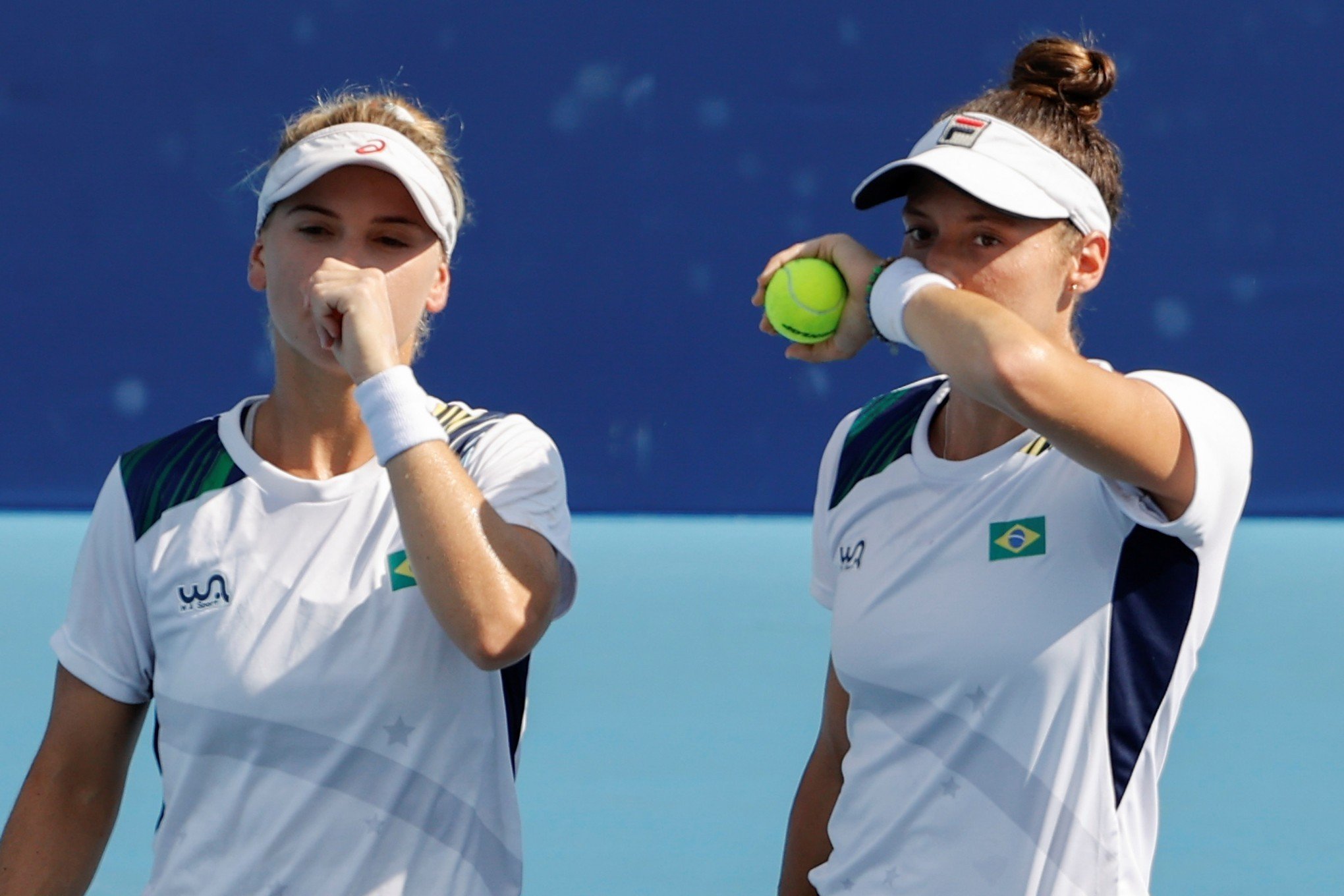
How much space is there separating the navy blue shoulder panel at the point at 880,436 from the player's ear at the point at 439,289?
1.90ft

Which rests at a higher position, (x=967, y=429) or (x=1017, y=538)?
(x=967, y=429)

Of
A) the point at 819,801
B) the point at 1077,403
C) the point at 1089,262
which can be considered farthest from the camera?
the point at 819,801

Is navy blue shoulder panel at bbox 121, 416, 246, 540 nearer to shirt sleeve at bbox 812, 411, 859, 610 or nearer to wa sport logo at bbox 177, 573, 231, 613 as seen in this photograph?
wa sport logo at bbox 177, 573, 231, 613

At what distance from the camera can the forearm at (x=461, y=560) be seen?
5.98ft

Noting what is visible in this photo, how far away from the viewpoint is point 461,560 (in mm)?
1831

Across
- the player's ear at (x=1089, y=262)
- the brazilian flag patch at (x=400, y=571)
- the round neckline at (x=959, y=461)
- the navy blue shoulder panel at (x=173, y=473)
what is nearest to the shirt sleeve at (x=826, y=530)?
the round neckline at (x=959, y=461)

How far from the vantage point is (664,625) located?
5.82 meters

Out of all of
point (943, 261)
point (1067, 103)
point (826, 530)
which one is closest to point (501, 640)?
point (826, 530)

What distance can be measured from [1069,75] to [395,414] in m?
0.97

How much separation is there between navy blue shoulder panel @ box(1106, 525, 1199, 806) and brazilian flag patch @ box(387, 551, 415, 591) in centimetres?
79

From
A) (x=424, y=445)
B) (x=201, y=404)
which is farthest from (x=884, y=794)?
(x=201, y=404)

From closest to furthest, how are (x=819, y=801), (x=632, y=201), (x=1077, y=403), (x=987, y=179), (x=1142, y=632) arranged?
(x=1077, y=403), (x=1142, y=632), (x=987, y=179), (x=819, y=801), (x=632, y=201)

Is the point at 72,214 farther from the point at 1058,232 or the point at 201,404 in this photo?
the point at 1058,232

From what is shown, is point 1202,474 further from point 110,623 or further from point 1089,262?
point 110,623
